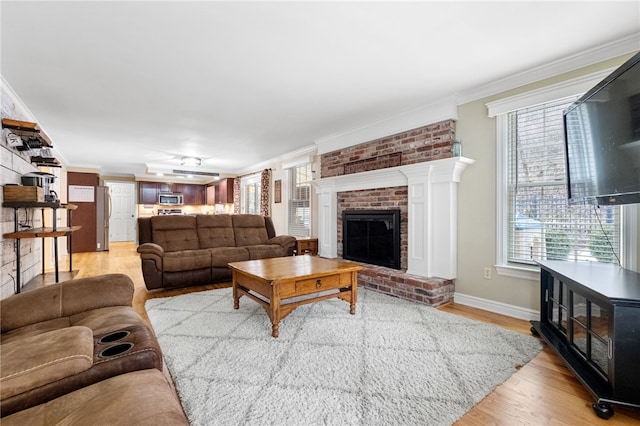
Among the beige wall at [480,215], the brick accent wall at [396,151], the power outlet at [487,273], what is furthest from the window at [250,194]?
the power outlet at [487,273]

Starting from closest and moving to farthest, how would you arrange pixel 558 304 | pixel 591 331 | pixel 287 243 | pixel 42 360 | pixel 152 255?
pixel 42 360, pixel 591 331, pixel 558 304, pixel 152 255, pixel 287 243

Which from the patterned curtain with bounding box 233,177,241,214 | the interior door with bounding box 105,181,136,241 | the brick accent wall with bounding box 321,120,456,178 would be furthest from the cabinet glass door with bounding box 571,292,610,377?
the interior door with bounding box 105,181,136,241

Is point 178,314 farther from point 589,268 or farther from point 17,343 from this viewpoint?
point 589,268

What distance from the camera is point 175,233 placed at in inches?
186

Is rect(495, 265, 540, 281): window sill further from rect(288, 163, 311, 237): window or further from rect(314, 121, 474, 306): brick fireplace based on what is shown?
rect(288, 163, 311, 237): window

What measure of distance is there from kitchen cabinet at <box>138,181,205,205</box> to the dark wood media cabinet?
10037 millimetres

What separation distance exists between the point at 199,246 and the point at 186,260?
2.40 feet

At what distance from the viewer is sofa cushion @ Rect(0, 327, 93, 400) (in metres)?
0.97

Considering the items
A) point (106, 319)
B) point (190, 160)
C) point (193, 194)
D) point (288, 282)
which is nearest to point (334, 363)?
point (288, 282)

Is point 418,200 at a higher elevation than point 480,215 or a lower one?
higher

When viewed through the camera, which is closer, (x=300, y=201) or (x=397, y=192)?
(x=397, y=192)

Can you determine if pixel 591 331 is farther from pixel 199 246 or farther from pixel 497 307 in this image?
pixel 199 246

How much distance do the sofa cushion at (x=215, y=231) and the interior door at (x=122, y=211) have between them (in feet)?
19.7

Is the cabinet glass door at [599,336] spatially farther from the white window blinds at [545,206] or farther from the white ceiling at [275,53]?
the white ceiling at [275,53]
